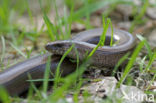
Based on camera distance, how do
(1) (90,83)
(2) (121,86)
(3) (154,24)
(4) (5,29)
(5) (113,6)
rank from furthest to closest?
1. (5) (113,6)
2. (3) (154,24)
3. (4) (5,29)
4. (1) (90,83)
5. (2) (121,86)

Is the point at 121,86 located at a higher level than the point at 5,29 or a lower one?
lower

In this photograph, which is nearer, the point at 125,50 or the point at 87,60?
the point at 87,60

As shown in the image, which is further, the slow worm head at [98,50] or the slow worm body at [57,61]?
the slow worm head at [98,50]

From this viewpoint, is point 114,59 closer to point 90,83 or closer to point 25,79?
point 90,83

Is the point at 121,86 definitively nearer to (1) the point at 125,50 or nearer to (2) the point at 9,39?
(1) the point at 125,50

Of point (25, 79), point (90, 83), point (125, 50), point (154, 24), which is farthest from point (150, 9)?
point (25, 79)

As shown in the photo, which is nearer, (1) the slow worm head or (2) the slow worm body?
(2) the slow worm body

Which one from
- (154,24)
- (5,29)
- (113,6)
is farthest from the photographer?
(113,6)

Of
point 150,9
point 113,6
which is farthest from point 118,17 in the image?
point 150,9

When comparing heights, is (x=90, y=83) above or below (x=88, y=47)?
below
